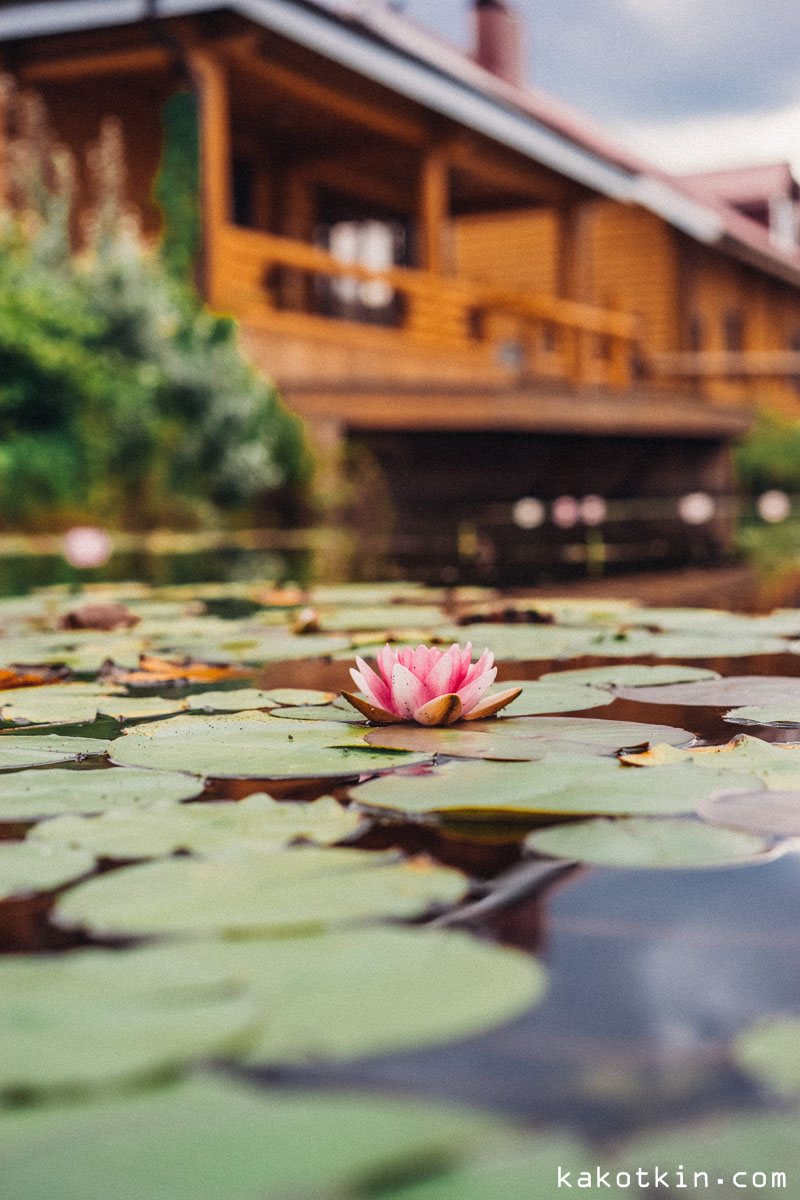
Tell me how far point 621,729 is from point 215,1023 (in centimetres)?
101

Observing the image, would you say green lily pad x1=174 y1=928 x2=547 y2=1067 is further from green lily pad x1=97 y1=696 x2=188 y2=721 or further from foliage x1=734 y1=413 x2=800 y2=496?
foliage x1=734 y1=413 x2=800 y2=496

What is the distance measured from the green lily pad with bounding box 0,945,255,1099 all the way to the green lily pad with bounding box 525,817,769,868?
399mm

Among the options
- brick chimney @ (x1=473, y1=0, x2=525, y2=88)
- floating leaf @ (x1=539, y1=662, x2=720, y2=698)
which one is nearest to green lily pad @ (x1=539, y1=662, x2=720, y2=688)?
floating leaf @ (x1=539, y1=662, x2=720, y2=698)

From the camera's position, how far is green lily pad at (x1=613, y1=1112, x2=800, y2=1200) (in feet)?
2.01

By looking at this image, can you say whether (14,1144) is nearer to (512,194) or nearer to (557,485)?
(557,485)

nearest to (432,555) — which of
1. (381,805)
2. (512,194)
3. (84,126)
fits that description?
(381,805)

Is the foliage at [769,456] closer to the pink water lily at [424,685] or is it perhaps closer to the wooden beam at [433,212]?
the wooden beam at [433,212]

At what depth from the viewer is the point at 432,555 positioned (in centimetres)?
608

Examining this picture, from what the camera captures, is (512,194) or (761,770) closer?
(761,770)

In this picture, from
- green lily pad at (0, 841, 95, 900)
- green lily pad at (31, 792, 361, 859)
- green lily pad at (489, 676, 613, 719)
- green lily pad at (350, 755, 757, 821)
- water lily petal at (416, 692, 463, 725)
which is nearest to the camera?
green lily pad at (0, 841, 95, 900)

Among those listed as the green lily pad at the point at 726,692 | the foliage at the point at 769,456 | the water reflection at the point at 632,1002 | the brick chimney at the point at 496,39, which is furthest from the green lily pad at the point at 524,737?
the brick chimney at the point at 496,39

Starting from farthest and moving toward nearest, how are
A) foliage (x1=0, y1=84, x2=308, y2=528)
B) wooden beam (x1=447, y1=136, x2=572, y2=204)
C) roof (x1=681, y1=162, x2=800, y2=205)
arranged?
roof (x1=681, y1=162, x2=800, y2=205) → wooden beam (x1=447, y1=136, x2=572, y2=204) → foliage (x1=0, y1=84, x2=308, y2=528)

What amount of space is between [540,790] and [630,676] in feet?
2.89

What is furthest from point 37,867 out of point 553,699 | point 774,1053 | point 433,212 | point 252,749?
point 433,212
